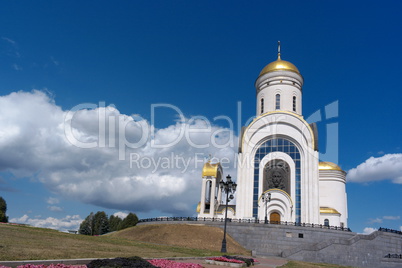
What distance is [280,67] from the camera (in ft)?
131

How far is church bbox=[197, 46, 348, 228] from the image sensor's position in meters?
32.8

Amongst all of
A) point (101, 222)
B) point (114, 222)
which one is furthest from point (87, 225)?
point (114, 222)

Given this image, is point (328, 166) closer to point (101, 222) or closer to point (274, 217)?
point (274, 217)

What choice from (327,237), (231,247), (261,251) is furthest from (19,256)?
(327,237)

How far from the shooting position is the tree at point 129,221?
54500mm

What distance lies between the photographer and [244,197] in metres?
34.3

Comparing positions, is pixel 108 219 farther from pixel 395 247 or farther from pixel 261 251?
pixel 395 247

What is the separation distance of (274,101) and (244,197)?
12565 millimetres

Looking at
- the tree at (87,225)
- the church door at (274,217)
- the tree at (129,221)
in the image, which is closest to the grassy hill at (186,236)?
the church door at (274,217)

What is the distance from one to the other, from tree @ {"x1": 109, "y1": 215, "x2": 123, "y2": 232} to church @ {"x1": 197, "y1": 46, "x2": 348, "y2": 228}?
27276mm

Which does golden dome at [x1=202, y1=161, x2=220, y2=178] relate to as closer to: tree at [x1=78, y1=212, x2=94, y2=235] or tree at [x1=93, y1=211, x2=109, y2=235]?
tree at [x1=93, y1=211, x2=109, y2=235]

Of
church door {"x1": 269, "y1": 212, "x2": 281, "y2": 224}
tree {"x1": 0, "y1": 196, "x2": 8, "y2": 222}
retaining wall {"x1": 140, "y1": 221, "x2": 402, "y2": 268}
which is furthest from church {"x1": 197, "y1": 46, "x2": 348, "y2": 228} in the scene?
tree {"x1": 0, "y1": 196, "x2": 8, "y2": 222}

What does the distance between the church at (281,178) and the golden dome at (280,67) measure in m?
4.67

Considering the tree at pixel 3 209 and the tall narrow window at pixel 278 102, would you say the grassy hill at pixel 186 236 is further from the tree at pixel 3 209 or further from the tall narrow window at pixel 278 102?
the tree at pixel 3 209
